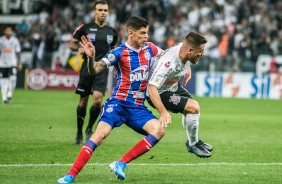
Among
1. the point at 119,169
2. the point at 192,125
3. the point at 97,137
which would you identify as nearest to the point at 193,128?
the point at 192,125

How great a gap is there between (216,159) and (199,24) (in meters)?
21.0

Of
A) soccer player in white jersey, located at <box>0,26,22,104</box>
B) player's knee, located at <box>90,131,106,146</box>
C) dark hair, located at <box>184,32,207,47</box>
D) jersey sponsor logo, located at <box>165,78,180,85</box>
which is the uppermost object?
dark hair, located at <box>184,32,207,47</box>

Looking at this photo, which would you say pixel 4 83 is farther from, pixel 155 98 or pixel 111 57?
pixel 155 98

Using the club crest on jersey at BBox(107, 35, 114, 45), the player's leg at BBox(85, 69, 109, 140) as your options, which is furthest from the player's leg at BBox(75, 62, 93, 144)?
the club crest on jersey at BBox(107, 35, 114, 45)

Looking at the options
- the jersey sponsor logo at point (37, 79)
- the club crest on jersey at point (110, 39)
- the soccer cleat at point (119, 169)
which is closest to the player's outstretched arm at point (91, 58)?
the soccer cleat at point (119, 169)

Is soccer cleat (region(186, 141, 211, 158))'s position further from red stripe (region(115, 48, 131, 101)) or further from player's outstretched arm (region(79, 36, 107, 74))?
player's outstretched arm (region(79, 36, 107, 74))

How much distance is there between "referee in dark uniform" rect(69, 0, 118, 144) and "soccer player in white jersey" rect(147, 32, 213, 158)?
2838 mm

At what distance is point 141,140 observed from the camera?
8.91 metres

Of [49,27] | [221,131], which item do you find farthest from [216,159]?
[49,27]

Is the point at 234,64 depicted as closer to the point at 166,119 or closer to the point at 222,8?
the point at 222,8

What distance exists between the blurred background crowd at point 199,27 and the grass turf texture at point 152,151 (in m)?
10.1

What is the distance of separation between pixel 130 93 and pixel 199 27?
74.4ft

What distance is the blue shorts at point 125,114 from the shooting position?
902 cm

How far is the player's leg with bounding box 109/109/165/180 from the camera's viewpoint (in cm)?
877
